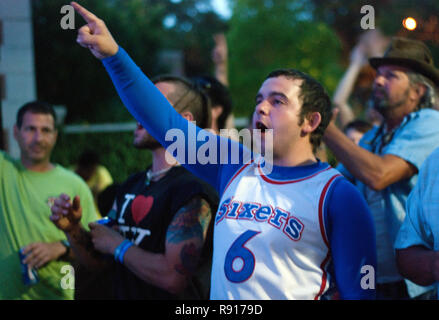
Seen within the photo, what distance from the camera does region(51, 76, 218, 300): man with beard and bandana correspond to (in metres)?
2.31

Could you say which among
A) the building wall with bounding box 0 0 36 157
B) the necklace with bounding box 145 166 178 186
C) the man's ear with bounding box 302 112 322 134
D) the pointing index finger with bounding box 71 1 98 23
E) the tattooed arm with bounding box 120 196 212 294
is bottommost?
the tattooed arm with bounding box 120 196 212 294

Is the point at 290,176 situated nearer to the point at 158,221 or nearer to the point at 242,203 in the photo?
the point at 242,203

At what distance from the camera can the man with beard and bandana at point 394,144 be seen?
261cm

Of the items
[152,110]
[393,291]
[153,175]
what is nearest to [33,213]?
[153,175]

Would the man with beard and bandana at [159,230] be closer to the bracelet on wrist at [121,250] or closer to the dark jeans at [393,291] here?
the bracelet on wrist at [121,250]

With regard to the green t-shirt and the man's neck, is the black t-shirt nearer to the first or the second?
the green t-shirt

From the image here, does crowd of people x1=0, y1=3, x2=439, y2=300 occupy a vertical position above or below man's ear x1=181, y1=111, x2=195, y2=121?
below

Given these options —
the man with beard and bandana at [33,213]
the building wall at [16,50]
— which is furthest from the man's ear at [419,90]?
the building wall at [16,50]

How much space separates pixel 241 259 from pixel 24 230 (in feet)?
6.14

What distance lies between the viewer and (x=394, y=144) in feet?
8.98

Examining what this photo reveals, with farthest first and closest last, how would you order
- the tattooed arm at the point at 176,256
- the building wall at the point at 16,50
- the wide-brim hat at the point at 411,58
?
the building wall at the point at 16,50 < the wide-brim hat at the point at 411,58 < the tattooed arm at the point at 176,256

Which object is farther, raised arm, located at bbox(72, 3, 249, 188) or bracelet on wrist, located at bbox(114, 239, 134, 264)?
bracelet on wrist, located at bbox(114, 239, 134, 264)

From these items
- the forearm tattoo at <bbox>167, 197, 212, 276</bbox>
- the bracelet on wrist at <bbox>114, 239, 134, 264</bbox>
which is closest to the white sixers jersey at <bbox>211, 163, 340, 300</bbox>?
the forearm tattoo at <bbox>167, 197, 212, 276</bbox>

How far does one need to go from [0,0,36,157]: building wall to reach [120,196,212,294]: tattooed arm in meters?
3.38
